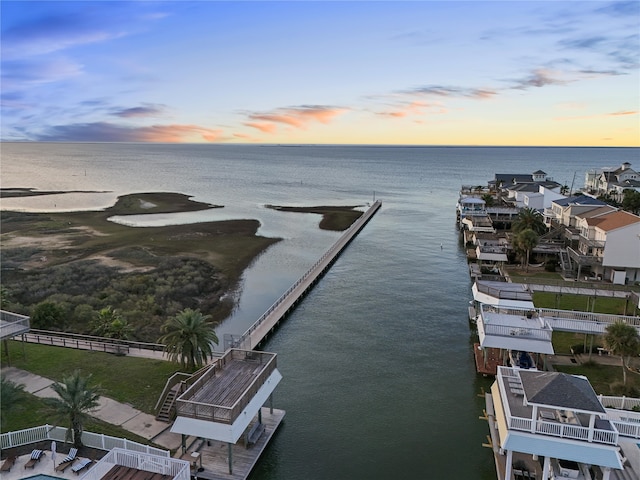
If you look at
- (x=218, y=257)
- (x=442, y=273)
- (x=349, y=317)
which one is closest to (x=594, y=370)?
(x=349, y=317)

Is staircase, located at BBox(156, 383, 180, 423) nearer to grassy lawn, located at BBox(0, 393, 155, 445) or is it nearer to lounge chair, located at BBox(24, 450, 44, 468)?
grassy lawn, located at BBox(0, 393, 155, 445)

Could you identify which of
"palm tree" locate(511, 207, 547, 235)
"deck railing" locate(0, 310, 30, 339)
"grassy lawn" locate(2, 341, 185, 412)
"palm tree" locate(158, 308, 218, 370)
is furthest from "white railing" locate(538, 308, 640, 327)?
"deck railing" locate(0, 310, 30, 339)

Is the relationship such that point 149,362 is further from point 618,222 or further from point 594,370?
point 618,222

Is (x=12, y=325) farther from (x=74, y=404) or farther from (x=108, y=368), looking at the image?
(x=74, y=404)

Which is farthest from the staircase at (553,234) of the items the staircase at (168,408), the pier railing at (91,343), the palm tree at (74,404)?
the palm tree at (74,404)

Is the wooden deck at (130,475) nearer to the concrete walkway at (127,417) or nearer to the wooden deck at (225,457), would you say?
the wooden deck at (225,457)

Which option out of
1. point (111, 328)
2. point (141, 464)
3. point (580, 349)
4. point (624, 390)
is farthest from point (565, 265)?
point (141, 464)
